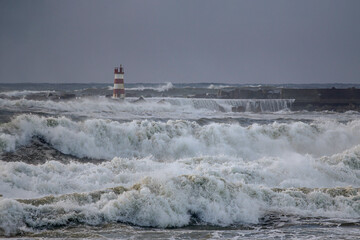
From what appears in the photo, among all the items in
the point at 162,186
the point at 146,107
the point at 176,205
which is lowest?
the point at 176,205

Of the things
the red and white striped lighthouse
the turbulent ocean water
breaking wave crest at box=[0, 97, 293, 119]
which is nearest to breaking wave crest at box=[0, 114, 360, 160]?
the turbulent ocean water

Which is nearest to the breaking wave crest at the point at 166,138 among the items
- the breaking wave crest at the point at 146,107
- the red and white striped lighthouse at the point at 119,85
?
the breaking wave crest at the point at 146,107

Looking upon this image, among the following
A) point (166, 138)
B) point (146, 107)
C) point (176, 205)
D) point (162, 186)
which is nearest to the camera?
point (176, 205)

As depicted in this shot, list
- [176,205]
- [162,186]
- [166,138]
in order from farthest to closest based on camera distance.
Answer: [166,138]
[162,186]
[176,205]

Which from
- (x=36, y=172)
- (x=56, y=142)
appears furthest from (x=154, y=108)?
(x=36, y=172)

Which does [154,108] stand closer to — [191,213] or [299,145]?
[299,145]

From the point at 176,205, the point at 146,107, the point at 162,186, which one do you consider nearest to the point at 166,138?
the point at 162,186

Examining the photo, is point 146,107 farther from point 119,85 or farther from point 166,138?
point 166,138

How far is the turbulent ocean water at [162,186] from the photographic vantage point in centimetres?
829

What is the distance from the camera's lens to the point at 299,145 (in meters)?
18.3

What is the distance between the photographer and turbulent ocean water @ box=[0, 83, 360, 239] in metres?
8.29

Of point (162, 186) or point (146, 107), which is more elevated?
point (146, 107)

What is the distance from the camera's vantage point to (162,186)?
944cm

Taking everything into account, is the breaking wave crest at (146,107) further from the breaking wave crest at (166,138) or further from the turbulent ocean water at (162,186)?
the turbulent ocean water at (162,186)
